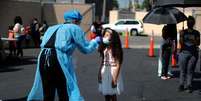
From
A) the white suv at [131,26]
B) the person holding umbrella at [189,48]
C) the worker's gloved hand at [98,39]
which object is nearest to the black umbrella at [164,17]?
the person holding umbrella at [189,48]

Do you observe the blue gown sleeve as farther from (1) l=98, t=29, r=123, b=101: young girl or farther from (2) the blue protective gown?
(1) l=98, t=29, r=123, b=101: young girl

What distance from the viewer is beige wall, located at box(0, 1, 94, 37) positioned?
27794 mm

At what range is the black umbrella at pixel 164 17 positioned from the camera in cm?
1430

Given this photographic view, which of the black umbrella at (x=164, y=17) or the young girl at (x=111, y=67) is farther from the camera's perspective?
the black umbrella at (x=164, y=17)

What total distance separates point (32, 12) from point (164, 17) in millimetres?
16151

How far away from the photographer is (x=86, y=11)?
3228cm

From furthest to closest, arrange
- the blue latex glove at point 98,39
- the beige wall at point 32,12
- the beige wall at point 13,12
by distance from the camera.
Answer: the beige wall at point 32,12 → the beige wall at point 13,12 → the blue latex glove at point 98,39

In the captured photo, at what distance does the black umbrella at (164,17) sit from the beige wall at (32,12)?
14.1 m

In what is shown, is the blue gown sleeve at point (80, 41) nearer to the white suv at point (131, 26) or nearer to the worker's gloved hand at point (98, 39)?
the worker's gloved hand at point (98, 39)

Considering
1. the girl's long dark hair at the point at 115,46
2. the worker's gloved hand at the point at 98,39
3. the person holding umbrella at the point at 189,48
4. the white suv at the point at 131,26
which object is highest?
the worker's gloved hand at the point at 98,39

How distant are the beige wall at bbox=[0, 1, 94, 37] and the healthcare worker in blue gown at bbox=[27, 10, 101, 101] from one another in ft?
66.7

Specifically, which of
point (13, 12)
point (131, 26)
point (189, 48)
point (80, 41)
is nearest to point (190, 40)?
point (189, 48)

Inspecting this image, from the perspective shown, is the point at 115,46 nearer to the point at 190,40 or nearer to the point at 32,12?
the point at 190,40

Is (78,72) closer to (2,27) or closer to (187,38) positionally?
(187,38)
